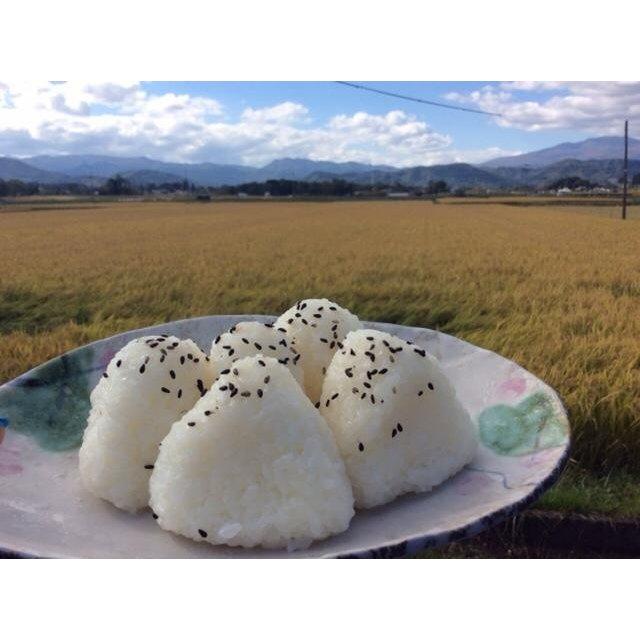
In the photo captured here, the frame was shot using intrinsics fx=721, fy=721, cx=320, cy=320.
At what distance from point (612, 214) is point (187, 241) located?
174cm

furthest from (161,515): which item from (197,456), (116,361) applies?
(116,361)

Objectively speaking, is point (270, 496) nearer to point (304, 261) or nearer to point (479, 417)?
point (479, 417)

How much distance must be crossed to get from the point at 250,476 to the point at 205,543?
7.4 inches

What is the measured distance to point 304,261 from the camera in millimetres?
2996

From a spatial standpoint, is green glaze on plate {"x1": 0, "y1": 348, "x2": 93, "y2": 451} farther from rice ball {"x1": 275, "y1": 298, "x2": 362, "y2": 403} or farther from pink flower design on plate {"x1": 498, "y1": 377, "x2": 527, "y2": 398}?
pink flower design on plate {"x1": 498, "y1": 377, "x2": 527, "y2": 398}

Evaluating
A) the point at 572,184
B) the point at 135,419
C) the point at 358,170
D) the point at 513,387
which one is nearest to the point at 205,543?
the point at 135,419

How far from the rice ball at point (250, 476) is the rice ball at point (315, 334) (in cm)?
45

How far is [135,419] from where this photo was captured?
179 centimetres

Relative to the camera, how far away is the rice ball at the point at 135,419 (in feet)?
5.82

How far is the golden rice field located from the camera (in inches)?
104

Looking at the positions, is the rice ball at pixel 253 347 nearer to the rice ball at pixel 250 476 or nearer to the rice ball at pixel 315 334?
the rice ball at pixel 315 334

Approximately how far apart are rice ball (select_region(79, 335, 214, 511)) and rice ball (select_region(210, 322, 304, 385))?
11 cm

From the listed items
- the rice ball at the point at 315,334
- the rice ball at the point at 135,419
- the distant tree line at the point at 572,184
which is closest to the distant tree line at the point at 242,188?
the distant tree line at the point at 572,184

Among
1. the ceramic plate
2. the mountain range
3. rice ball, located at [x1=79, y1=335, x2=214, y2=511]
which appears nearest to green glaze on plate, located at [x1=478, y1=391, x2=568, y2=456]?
the ceramic plate
